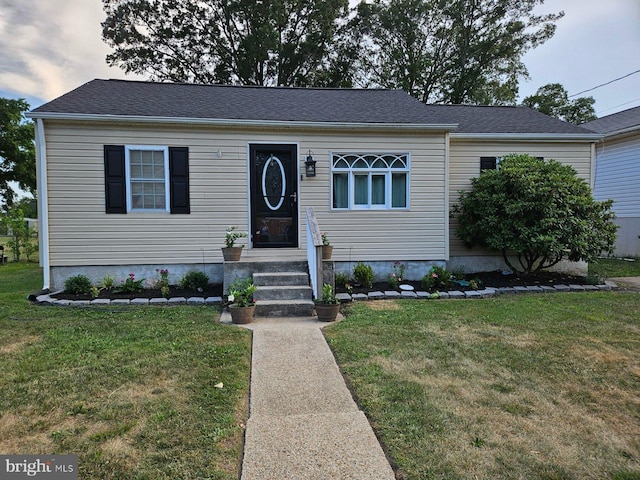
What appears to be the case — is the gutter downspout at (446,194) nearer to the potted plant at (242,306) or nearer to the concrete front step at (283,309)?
the concrete front step at (283,309)

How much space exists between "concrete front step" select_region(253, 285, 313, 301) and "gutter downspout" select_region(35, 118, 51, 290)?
3.74 m

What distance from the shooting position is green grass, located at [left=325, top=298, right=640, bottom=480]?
198 cm

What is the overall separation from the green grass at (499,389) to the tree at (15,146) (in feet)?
63.8

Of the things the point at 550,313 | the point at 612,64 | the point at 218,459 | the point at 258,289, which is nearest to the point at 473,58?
the point at 612,64

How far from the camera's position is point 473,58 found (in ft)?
59.8

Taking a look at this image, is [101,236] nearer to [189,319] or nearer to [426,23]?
[189,319]

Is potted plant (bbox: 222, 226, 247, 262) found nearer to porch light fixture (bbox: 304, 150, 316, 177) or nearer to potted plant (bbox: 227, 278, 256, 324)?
potted plant (bbox: 227, 278, 256, 324)

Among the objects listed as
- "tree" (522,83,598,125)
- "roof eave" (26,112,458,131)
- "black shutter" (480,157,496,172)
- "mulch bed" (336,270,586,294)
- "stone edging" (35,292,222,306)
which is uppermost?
"tree" (522,83,598,125)

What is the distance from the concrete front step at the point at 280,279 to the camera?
5688 millimetres

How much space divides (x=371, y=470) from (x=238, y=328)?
292cm

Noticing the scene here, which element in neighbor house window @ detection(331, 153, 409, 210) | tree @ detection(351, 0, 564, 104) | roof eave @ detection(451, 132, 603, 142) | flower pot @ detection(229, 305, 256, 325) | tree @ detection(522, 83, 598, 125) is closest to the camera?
flower pot @ detection(229, 305, 256, 325)

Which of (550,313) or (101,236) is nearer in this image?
(550,313)

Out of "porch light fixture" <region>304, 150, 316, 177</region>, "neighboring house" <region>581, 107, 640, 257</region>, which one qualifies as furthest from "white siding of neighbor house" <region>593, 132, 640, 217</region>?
"porch light fixture" <region>304, 150, 316, 177</region>

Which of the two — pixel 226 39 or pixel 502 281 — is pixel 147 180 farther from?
pixel 226 39
